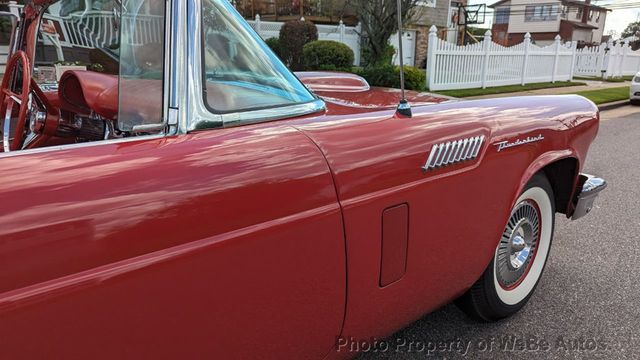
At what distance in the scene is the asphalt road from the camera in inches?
92.7

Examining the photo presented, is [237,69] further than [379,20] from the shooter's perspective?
No

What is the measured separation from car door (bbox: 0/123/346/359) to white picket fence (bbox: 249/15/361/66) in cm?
1476

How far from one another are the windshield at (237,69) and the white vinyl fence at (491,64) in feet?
39.1

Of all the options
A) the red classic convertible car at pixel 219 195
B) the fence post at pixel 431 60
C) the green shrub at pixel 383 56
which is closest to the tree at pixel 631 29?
the green shrub at pixel 383 56

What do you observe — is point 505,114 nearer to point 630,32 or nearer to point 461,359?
point 461,359

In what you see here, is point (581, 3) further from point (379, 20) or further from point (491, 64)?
point (379, 20)

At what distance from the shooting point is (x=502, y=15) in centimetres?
5394

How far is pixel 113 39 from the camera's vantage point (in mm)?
1873

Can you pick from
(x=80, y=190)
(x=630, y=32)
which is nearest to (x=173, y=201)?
(x=80, y=190)

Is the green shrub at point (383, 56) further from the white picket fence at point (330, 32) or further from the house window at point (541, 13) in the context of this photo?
the house window at point (541, 13)

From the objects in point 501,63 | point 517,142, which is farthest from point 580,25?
point 517,142

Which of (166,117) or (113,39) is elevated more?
(113,39)

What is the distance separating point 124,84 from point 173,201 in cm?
56

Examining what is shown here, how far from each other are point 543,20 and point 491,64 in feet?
136
